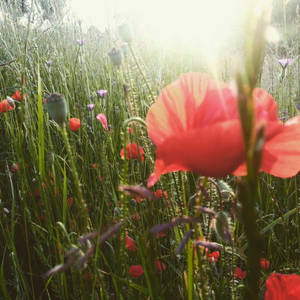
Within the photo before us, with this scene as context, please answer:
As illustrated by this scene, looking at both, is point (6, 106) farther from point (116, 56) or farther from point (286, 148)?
point (286, 148)

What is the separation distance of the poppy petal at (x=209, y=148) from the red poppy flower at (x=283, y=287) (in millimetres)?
237

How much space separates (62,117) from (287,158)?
0.32 metres

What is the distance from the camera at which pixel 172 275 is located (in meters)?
0.87

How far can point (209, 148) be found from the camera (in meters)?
0.25

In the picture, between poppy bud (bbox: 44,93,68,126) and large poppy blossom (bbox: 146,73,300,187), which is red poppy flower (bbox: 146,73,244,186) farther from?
poppy bud (bbox: 44,93,68,126)

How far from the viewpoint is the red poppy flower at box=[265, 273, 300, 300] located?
0.44m

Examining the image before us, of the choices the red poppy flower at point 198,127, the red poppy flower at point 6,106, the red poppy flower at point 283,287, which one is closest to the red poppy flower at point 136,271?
the red poppy flower at point 283,287

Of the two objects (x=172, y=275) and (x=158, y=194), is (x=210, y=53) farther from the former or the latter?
(x=172, y=275)

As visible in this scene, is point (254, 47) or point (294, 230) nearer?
point (254, 47)

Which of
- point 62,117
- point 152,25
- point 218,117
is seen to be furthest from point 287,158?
point 152,25

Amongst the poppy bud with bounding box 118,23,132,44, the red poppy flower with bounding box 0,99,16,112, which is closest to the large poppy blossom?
the poppy bud with bounding box 118,23,132,44

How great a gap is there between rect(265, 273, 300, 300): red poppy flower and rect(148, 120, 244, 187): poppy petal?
9.3 inches

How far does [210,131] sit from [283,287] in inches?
12.2

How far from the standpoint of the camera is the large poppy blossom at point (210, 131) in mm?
242
